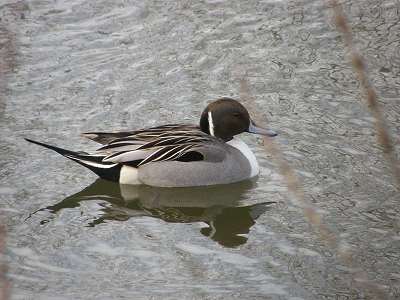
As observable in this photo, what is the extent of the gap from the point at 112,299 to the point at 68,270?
561mm

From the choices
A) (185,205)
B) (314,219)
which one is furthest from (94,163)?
(314,219)

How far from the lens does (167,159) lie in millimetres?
7688

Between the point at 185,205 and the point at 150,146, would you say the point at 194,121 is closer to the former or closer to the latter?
the point at 150,146

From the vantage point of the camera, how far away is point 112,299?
5582 mm

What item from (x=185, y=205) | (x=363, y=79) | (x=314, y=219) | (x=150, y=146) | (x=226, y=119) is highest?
(x=363, y=79)

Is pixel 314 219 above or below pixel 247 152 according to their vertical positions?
above

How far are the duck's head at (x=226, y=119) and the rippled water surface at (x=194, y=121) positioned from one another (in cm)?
35

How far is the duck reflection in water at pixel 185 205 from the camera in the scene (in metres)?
6.91

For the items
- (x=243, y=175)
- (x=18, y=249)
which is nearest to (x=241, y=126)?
(x=243, y=175)

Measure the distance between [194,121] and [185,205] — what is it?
131 centimetres

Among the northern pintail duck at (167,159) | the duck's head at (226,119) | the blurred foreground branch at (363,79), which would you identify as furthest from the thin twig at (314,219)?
the duck's head at (226,119)

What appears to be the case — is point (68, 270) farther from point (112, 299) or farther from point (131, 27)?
point (131, 27)

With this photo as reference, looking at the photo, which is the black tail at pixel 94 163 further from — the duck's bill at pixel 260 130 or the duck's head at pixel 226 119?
the duck's bill at pixel 260 130

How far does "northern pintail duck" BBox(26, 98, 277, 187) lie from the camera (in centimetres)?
764
